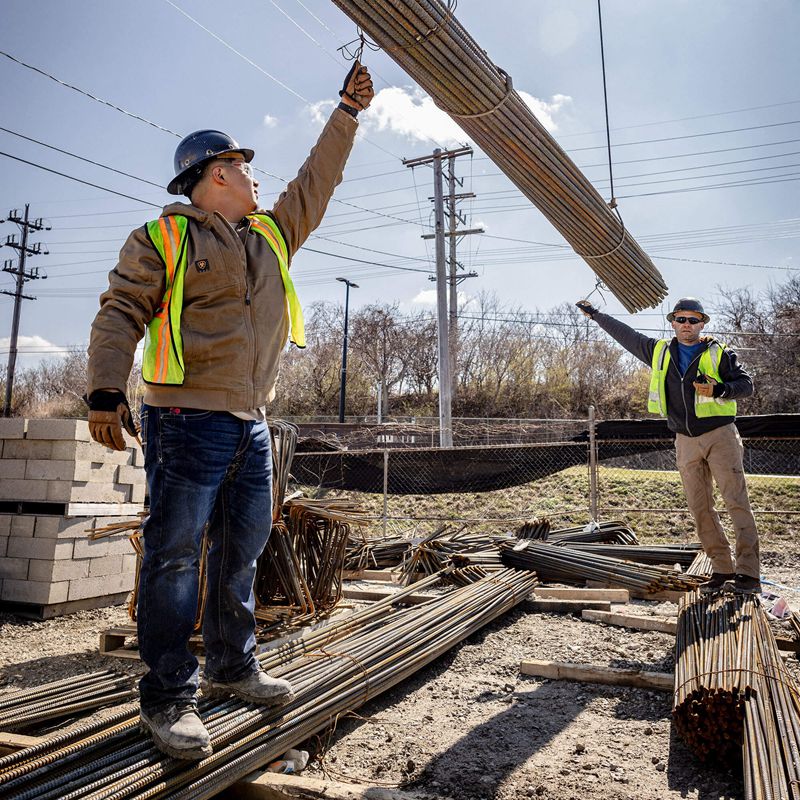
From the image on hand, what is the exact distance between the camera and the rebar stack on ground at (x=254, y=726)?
1925 mm

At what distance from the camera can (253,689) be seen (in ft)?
8.18

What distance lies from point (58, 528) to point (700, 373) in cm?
496

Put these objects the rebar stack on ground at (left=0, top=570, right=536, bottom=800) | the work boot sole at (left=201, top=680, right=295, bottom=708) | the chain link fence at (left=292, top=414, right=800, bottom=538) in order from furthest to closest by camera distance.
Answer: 1. the chain link fence at (left=292, top=414, right=800, bottom=538)
2. the work boot sole at (left=201, top=680, right=295, bottom=708)
3. the rebar stack on ground at (left=0, top=570, right=536, bottom=800)

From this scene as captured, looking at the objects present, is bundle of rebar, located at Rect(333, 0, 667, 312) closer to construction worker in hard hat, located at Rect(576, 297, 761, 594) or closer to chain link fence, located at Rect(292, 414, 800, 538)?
construction worker in hard hat, located at Rect(576, 297, 761, 594)

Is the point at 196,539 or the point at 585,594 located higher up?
the point at 196,539

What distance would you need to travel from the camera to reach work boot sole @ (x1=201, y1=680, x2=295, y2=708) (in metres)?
2.48

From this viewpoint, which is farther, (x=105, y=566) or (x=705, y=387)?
(x=105, y=566)

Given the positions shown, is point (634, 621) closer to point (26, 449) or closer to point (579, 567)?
point (579, 567)

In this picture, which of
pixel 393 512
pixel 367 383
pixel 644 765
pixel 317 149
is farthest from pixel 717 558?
pixel 367 383

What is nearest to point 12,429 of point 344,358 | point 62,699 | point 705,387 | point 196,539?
point 62,699

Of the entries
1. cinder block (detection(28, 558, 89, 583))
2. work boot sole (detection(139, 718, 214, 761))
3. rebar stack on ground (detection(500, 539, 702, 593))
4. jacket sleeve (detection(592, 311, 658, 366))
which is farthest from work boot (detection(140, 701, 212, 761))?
→ jacket sleeve (detection(592, 311, 658, 366))

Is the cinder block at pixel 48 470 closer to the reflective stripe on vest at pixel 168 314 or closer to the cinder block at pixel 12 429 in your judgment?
the cinder block at pixel 12 429

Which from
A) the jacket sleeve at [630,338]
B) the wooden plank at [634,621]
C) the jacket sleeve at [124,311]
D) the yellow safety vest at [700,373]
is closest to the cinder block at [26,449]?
the jacket sleeve at [124,311]

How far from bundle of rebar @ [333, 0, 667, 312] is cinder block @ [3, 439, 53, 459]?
394cm
